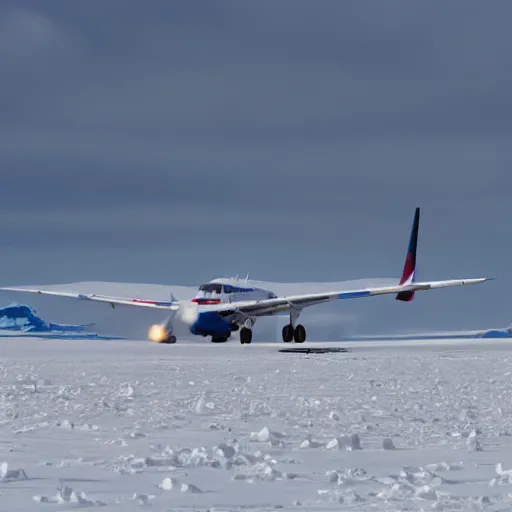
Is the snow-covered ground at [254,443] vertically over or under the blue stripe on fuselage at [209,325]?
under

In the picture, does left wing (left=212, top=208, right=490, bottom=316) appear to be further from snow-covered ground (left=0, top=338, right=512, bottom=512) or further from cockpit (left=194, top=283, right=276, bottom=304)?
snow-covered ground (left=0, top=338, right=512, bottom=512)

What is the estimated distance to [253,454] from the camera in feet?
30.6

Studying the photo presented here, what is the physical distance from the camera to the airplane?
161 ft

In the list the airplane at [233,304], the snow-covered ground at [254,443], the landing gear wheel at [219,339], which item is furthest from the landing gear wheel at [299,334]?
the snow-covered ground at [254,443]

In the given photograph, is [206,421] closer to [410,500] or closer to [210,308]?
[410,500]

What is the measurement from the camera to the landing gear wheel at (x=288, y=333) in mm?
52791

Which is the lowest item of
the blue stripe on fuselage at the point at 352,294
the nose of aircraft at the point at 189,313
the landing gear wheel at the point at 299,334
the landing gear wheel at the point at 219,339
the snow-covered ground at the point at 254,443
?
the snow-covered ground at the point at 254,443

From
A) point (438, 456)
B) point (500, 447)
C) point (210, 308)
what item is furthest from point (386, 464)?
point (210, 308)

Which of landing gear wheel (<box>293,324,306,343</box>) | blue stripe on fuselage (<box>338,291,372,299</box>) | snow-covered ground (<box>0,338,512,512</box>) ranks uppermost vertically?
blue stripe on fuselage (<box>338,291,372,299</box>)

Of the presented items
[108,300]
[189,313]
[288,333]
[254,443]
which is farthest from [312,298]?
[254,443]

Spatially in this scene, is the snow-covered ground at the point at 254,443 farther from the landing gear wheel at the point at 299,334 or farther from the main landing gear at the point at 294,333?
the landing gear wheel at the point at 299,334

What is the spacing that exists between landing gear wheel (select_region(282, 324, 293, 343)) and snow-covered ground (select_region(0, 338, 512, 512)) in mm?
31697

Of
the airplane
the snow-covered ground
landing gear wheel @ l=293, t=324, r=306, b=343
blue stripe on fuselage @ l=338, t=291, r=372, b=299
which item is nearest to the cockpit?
the airplane

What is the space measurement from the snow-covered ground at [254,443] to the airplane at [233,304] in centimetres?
2808
